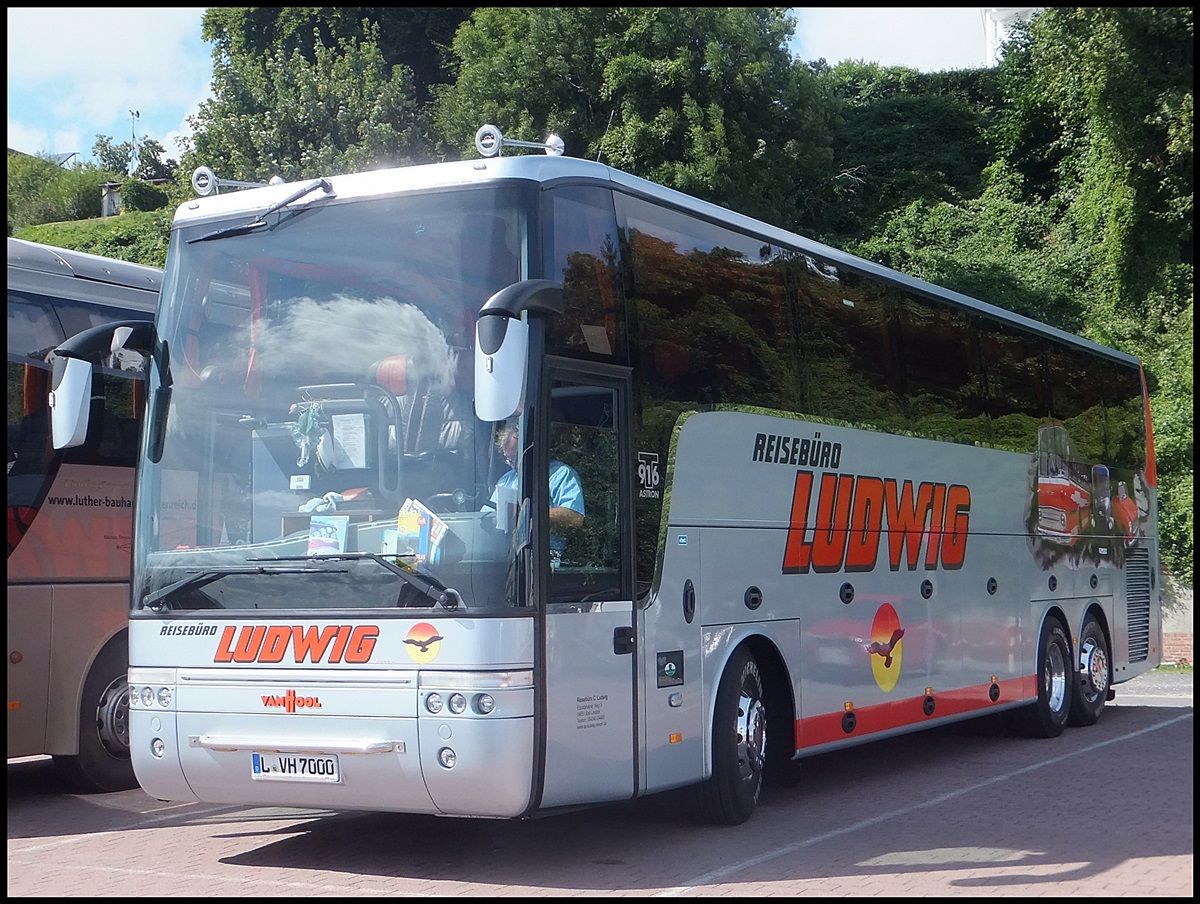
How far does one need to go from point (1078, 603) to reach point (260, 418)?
1044 centimetres

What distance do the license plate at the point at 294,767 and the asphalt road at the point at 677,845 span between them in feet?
1.79

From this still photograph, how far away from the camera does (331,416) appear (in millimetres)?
7906

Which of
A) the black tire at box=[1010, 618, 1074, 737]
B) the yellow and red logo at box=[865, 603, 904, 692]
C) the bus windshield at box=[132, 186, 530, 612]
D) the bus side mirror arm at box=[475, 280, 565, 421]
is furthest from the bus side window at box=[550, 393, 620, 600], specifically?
the black tire at box=[1010, 618, 1074, 737]

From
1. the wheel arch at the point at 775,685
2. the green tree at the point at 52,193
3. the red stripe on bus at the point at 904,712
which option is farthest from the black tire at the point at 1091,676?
the green tree at the point at 52,193

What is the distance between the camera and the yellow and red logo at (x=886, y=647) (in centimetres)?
1134

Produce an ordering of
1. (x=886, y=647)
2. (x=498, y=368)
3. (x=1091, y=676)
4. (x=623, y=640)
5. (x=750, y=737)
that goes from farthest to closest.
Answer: (x=1091, y=676), (x=886, y=647), (x=750, y=737), (x=623, y=640), (x=498, y=368)

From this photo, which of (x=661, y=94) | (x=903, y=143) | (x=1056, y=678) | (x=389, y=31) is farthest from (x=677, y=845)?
(x=389, y=31)

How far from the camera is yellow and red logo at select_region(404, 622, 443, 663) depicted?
7.43 m

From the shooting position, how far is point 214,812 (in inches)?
413

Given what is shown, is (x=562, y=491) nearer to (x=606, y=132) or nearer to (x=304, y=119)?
(x=606, y=132)

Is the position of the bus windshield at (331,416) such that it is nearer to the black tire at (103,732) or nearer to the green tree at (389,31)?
the black tire at (103,732)

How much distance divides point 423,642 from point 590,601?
102 centimetres

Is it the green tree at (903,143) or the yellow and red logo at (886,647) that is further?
the green tree at (903,143)

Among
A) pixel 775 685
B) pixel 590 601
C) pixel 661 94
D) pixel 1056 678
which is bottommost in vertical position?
pixel 1056 678
